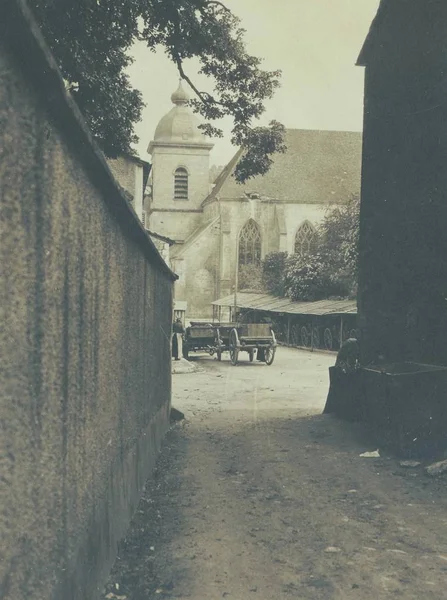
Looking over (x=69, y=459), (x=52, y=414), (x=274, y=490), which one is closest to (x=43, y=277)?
(x=52, y=414)

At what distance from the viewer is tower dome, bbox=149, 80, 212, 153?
54.9 meters

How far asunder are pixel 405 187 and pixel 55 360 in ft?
27.6

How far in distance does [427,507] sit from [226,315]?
38604 mm

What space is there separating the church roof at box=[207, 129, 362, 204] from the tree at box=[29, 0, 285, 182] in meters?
35.8

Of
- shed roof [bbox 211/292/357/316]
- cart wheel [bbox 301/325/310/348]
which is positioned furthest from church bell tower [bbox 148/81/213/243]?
cart wheel [bbox 301/325/310/348]

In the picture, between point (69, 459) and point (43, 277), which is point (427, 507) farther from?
point (43, 277)

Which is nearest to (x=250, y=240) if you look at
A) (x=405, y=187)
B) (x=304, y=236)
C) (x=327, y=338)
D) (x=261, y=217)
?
(x=261, y=217)

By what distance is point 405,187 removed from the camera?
9.94 meters

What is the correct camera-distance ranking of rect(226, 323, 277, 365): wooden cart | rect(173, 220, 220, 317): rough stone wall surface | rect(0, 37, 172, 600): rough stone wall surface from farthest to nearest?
rect(173, 220, 220, 317): rough stone wall surface
rect(226, 323, 277, 365): wooden cart
rect(0, 37, 172, 600): rough stone wall surface

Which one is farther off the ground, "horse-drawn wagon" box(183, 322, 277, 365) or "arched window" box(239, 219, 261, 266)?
"arched window" box(239, 219, 261, 266)

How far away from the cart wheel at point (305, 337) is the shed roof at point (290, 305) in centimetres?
81

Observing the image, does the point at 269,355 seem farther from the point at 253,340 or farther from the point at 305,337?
the point at 305,337

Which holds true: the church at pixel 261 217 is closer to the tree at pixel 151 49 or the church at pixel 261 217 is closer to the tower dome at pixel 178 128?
the tower dome at pixel 178 128

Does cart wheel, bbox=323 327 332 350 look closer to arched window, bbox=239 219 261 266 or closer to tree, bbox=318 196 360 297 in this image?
tree, bbox=318 196 360 297
